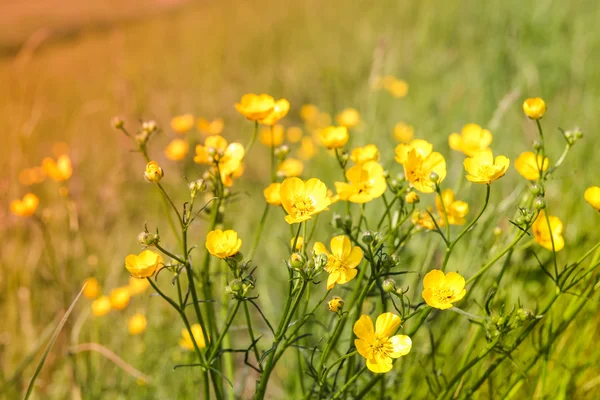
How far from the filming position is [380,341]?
104 cm

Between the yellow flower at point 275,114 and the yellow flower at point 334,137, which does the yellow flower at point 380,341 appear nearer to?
the yellow flower at point 334,137

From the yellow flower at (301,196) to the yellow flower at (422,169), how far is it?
228 mm

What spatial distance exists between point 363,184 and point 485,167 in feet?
0.98

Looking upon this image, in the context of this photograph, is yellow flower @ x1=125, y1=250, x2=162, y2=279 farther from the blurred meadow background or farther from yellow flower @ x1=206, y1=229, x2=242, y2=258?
the blurred meadow background

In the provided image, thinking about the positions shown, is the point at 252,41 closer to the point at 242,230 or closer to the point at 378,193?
the point at 242,230

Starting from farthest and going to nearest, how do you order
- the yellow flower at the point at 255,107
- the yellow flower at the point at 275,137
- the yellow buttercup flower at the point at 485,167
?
1. the yellow flower at the point at 275,137
2. the yellow flower at the point at 255,107
3. the yellow buttercup flower at the point at 485,167

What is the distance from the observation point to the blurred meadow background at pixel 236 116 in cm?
198

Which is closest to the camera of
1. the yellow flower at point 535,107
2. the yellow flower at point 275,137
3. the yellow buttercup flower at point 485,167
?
the yellow buttercup flower at point 485,167

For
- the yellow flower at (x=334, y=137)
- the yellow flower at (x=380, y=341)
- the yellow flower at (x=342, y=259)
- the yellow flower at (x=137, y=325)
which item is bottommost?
the yellow flower at (x=137, y=325)

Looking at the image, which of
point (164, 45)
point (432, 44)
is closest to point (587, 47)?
point (432, 44)

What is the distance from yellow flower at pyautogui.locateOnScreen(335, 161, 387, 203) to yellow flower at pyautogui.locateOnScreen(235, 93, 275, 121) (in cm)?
34

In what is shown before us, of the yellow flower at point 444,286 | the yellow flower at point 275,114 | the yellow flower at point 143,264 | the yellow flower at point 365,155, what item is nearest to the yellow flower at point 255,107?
the yellow flower at point 275,114

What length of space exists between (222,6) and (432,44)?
2595mm

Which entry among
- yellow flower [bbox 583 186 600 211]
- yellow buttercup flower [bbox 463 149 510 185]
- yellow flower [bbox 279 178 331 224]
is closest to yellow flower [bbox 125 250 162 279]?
yellow flower [bbox 279 178 331 224]
